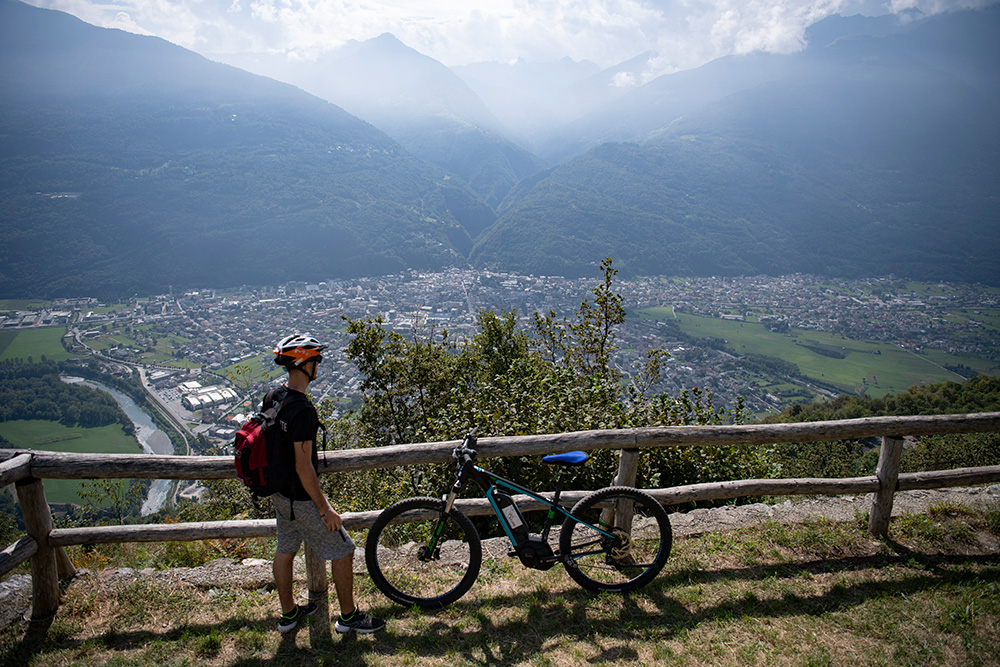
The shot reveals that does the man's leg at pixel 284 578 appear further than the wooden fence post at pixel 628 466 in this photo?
No

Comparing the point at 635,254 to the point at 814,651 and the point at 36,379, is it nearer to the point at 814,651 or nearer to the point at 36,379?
the point at 36,379

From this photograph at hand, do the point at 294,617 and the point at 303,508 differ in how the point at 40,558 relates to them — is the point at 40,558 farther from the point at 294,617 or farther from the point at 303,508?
the point at 303,508

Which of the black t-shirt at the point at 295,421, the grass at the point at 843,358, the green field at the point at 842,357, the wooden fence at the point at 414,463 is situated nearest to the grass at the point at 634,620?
the wooden fence at the point at 414,463

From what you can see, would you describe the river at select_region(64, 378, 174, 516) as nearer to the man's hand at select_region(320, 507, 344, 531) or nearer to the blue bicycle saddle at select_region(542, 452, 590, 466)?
the man's hand at select_region(320, 507, 344, 531)

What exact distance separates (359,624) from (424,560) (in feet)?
1.92

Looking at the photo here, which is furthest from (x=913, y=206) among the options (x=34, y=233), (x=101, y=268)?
(x=34, y=233)

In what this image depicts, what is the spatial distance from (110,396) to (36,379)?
12.6m

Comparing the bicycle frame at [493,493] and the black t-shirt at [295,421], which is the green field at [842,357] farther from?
the black t-shirt at [295,421]

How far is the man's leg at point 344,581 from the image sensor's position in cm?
322

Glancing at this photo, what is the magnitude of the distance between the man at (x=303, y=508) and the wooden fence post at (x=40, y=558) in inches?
67.8

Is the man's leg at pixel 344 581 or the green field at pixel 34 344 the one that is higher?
the man's leg at pixel 344 581

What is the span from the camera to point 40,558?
3.43 m

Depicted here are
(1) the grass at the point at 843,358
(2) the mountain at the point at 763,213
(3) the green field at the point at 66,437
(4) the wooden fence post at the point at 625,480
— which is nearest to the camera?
(4) the wooden fence post at the point at 625,480

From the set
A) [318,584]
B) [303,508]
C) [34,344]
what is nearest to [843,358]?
[318,584]
